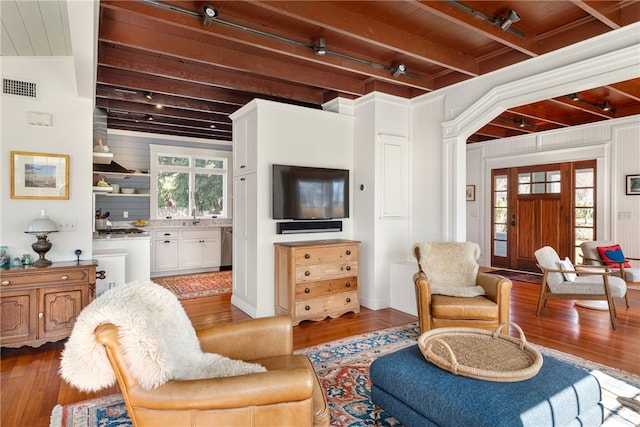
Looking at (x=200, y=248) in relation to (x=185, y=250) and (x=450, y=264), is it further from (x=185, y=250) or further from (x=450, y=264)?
(x=450, y=264)

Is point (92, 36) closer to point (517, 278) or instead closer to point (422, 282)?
point (422, 282)

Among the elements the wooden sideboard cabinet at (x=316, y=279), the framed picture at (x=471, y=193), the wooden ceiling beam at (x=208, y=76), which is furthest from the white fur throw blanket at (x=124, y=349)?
the framed picture at (x=471, y=193)

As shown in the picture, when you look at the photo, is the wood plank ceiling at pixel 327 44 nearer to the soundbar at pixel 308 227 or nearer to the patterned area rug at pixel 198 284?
the soundbar at pixel 308 227

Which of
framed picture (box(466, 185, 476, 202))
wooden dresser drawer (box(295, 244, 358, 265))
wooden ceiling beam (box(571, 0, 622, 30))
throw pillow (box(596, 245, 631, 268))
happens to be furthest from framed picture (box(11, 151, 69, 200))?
framed picture (box(466, 185, 476, 202))

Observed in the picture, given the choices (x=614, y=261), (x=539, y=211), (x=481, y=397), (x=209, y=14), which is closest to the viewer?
(x=481, y=397)

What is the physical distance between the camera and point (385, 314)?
172 inches

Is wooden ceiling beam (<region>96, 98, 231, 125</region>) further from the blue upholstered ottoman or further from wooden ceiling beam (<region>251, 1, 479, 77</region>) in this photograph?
the blue upholstered ottoman

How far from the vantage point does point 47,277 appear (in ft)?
10.7

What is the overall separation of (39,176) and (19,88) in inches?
34.7

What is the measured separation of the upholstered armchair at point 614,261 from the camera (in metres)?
4.76

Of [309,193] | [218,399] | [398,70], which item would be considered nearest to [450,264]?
[309,193]

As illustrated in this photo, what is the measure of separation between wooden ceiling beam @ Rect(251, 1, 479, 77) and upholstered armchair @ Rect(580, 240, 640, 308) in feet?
10.7

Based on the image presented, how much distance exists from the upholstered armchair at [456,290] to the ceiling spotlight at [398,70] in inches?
75.9

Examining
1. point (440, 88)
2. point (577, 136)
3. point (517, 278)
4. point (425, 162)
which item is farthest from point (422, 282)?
point (577, 136)
